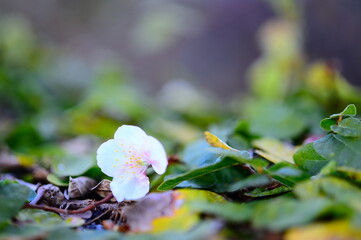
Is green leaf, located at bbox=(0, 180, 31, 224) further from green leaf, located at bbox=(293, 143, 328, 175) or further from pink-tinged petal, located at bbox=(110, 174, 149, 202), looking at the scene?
green leaf, located at bbox=(293, 143, 328, 175)

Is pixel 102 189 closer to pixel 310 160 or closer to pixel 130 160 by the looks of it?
pixel 130 160

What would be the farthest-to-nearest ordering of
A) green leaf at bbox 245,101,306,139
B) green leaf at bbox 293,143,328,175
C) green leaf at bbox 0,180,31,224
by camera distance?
1. green leaf at bbox 245,101,306,139
2. green leaf at bbox 293,143,328,175
3. green leaf at bbox 0,180,31,224

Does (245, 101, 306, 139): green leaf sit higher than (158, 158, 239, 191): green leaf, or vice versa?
(245, 101, 306, 139): green leaf

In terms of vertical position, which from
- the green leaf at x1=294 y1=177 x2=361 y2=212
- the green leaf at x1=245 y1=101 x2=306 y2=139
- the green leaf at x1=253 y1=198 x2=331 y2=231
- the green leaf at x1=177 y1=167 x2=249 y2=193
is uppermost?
the green leaf at x1=245 y1=101 x2=306 y2=139

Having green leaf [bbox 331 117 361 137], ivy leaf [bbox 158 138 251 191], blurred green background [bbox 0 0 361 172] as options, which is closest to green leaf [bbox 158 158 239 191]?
ivy leaf [bbox 158 138 251 191]

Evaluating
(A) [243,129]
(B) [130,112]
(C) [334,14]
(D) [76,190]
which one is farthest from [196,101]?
(D) [76,190]

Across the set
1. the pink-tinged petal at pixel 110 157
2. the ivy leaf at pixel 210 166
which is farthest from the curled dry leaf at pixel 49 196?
the ivy leaf at pixel 210 166

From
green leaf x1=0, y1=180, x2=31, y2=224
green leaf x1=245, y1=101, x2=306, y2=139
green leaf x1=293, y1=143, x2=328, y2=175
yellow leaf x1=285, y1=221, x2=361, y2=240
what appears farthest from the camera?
green leaf x1=245, y1=101, x2=306, y2=139

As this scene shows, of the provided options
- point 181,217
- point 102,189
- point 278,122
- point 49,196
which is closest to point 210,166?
point 181,217
